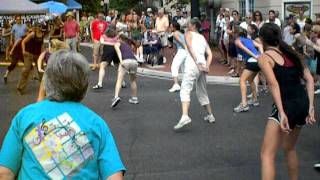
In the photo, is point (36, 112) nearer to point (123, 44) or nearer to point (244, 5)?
point (123, 44)

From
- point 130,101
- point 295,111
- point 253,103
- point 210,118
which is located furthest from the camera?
point 130,101

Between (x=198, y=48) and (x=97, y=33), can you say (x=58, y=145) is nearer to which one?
(x=198, y=48)

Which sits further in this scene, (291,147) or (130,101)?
(130,101)

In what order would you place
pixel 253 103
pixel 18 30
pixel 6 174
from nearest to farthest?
pixel 6 174 < pixel 253 103 < pixel 18 30

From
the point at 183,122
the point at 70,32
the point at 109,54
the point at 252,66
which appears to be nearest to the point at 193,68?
the point at 183,122

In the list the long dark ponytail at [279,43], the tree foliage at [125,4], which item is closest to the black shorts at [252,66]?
the long dark ponytail at [279,43]

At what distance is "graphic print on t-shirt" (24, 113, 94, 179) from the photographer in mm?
2701

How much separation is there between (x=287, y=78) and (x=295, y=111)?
0.30 metres

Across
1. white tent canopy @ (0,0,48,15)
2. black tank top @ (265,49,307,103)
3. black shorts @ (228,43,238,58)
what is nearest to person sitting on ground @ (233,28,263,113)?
black shorts @ (228,43,238,58)

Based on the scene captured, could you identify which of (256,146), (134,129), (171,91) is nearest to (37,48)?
(171,91)

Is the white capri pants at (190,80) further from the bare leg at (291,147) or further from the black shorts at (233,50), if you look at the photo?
the black shorts at (233,50)

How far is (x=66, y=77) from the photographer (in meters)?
2.74

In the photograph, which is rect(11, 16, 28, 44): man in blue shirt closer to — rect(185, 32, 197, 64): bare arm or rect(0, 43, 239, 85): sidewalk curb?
rect(0, 43, 239, 85): sidewalk curb

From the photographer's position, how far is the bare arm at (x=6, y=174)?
2.80 m
